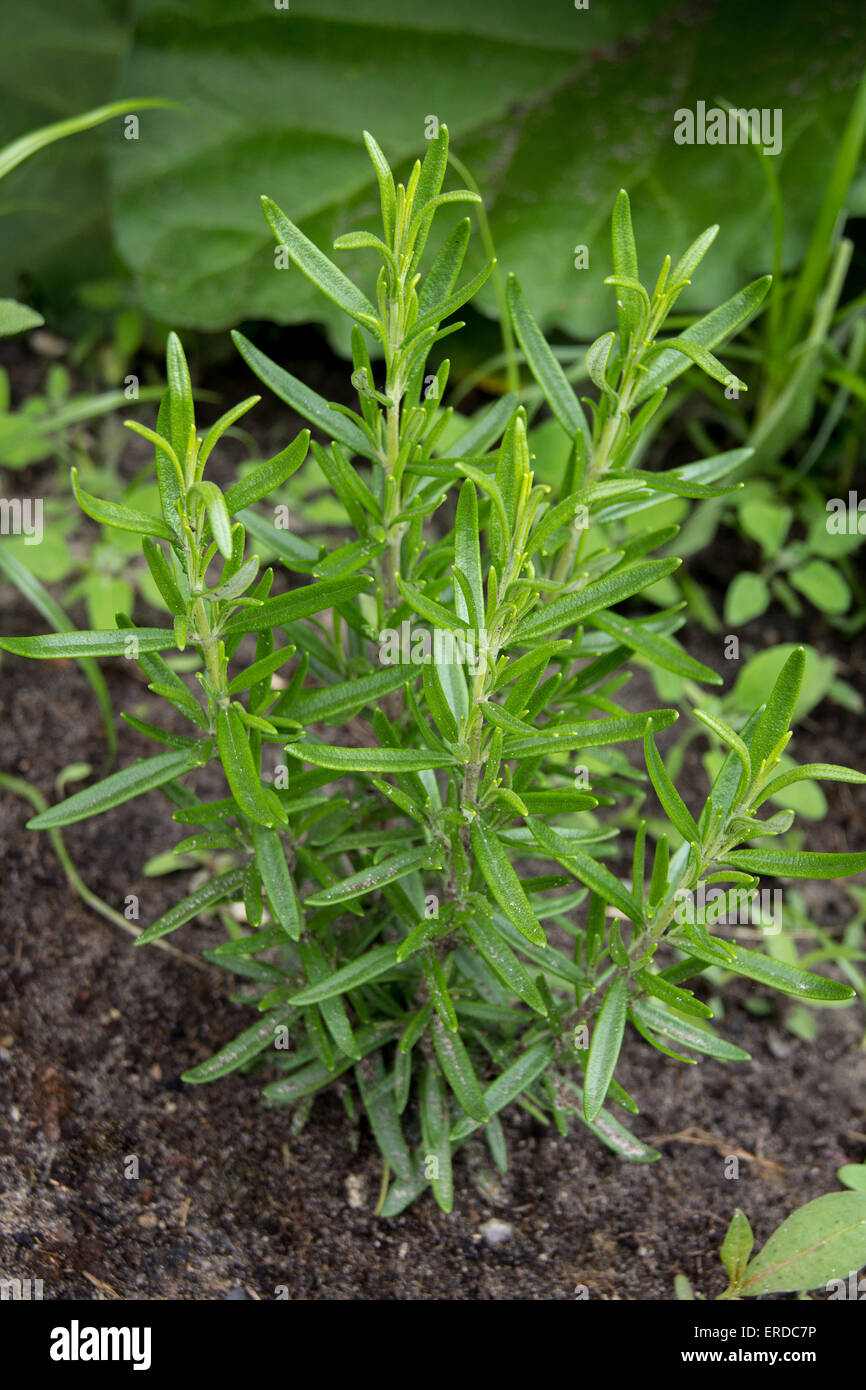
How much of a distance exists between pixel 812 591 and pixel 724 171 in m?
0.90

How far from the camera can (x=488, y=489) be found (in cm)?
91

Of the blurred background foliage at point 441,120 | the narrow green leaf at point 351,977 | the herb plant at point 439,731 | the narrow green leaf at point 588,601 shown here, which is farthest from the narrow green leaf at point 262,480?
the blurred background foliage at point 441,120

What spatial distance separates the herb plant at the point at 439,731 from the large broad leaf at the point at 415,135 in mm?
1215

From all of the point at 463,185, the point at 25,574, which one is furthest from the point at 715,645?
the point at 25,574

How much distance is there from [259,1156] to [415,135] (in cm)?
194

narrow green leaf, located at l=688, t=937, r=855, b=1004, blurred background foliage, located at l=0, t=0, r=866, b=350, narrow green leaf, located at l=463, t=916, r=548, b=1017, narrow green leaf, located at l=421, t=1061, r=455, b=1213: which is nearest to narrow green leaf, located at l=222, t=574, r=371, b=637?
narrow green leaf, located at l=463, t=916, r=548, b=1017

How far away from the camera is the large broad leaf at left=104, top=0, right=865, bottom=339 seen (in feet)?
7.60

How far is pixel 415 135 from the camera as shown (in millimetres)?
2365

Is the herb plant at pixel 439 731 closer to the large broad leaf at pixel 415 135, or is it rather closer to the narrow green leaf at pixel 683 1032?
the narrow green leaf at pixel 683 1032

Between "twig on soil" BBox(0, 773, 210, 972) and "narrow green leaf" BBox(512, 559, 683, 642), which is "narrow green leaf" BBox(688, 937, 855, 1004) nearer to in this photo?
"narrow green leaf" BBox(512, 559, 683, 642)

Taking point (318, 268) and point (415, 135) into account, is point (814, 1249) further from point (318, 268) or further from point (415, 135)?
point (415, 135)

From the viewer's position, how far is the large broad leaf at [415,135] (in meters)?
2.32

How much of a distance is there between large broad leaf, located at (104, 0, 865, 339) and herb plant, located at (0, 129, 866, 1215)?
3.99 feet

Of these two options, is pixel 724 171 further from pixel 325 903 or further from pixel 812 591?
pixel 325 903
